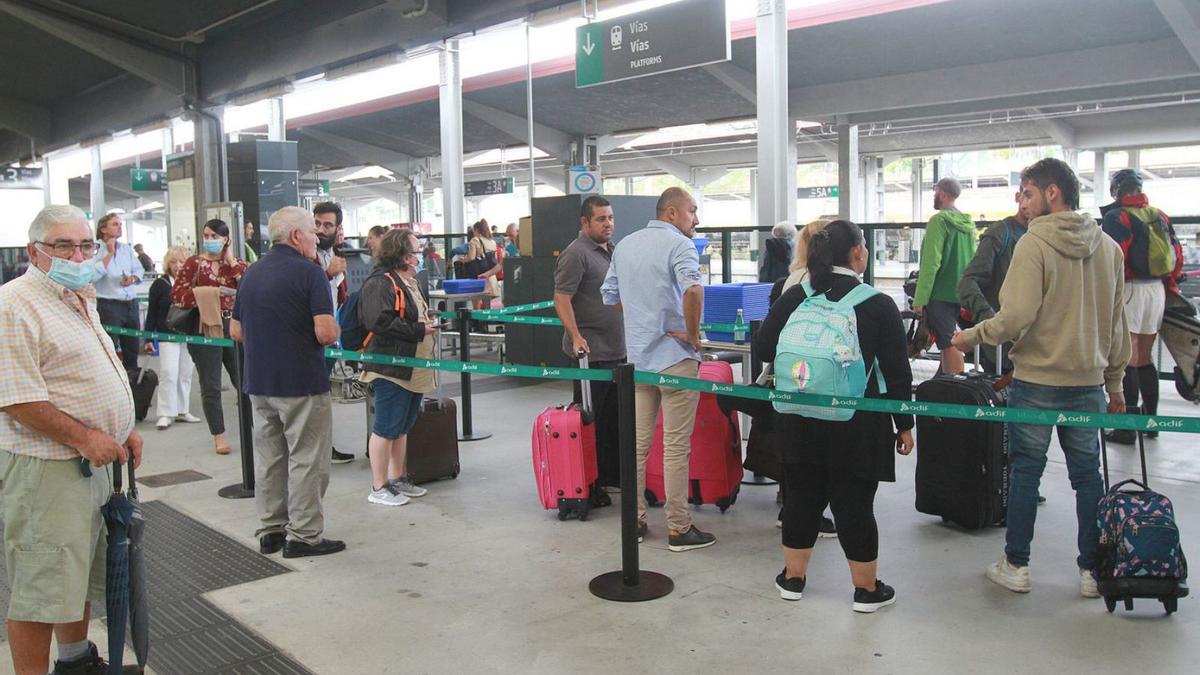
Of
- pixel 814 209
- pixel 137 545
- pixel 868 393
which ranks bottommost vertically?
pixel 137 545

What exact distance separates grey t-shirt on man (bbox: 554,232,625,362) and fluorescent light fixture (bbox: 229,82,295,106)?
10.4 metres

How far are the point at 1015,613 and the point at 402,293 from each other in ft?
11.9

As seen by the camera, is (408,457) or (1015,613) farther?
(408,457)

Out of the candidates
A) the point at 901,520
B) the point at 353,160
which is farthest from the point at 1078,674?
the point at 353,160

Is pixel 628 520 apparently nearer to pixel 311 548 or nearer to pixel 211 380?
pixel 311 548

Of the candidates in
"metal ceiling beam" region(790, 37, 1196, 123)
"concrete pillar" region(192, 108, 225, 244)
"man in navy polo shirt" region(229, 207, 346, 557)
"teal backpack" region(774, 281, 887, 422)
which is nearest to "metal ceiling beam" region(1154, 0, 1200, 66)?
"metal ceiling beam" region(790, 37, 1196, 123)

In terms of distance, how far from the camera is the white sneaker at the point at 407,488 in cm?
586

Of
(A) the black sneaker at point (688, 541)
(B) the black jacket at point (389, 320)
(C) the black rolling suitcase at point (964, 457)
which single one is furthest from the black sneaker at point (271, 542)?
(C) the black rolling suitcase at point (964, 457)

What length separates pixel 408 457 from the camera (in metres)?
6.18

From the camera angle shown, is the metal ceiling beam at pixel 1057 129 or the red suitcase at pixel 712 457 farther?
the metal ceiling beam at pixel 1057 129

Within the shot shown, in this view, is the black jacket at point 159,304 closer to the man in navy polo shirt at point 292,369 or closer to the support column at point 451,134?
the man in navy polo shirt at point 292,369

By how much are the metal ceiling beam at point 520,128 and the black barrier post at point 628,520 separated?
24015 mm

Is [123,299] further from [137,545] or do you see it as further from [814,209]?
[814,209]

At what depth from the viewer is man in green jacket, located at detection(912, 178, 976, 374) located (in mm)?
6715
